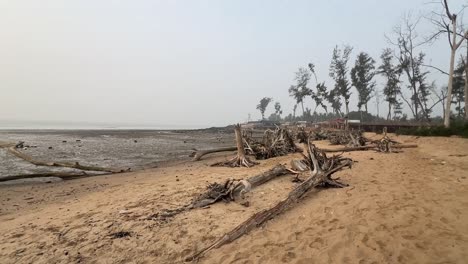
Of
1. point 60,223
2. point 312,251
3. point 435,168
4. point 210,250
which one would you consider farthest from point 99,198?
point 435,168

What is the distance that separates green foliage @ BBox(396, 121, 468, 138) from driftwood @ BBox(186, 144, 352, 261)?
50.1 feet

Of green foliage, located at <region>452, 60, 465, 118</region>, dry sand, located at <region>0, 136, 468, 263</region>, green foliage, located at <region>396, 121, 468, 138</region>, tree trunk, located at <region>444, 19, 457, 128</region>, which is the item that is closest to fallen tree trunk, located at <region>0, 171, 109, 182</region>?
dry sand, located at <region>0, 136, 468, 263</region>

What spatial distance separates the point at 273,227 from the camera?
5438 mm

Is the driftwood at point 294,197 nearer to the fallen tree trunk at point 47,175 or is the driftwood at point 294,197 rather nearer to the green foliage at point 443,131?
the fallen tree trunk at point 47,175

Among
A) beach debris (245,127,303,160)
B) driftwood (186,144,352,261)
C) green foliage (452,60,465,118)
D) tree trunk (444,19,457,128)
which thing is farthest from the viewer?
green foliage (452,60,465,118)

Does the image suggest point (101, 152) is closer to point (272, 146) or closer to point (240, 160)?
point (272, 146)

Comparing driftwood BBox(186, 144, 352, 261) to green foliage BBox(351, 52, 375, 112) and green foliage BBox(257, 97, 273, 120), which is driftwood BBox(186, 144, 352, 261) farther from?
green foliage BBox(257, 97, 273, 120)

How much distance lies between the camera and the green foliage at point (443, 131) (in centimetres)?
1898

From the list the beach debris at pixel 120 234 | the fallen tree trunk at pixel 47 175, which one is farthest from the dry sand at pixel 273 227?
the fallen tree trunk at pixel 47 175

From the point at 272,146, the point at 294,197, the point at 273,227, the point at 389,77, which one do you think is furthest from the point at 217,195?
the point at 389,77

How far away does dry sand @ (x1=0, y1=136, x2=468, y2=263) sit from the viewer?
4.45 metres

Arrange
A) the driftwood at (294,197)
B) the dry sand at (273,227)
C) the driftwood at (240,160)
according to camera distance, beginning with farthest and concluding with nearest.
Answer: the driftwood at (240,160) → the driftwood at (294,197) → the dry sand at (273,227)

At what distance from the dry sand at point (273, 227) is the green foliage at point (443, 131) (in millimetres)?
13343

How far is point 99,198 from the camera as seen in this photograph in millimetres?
8375
